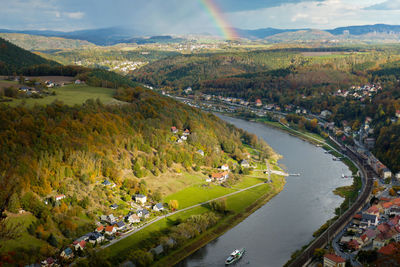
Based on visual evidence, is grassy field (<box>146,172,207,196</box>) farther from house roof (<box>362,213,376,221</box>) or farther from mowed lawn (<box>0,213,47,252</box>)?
house roof (<box>362,213,376,221</box>)

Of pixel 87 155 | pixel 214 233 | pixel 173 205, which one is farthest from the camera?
pixel 87 155

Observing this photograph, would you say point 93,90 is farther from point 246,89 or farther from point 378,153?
point 246,89

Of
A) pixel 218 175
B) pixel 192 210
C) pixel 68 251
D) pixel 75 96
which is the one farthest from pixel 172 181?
pixel 75 96

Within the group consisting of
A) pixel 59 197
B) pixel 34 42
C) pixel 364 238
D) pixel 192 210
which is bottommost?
pixel 192 210

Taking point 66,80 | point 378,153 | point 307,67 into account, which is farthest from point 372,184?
point 307,67

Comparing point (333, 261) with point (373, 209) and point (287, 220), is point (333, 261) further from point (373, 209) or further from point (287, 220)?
point (373, 209)

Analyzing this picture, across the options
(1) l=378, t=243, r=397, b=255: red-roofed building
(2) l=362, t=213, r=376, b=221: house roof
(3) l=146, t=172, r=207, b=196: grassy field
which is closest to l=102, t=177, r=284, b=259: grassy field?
(3) l=146, t=172, r=207, b=196: grassy field
